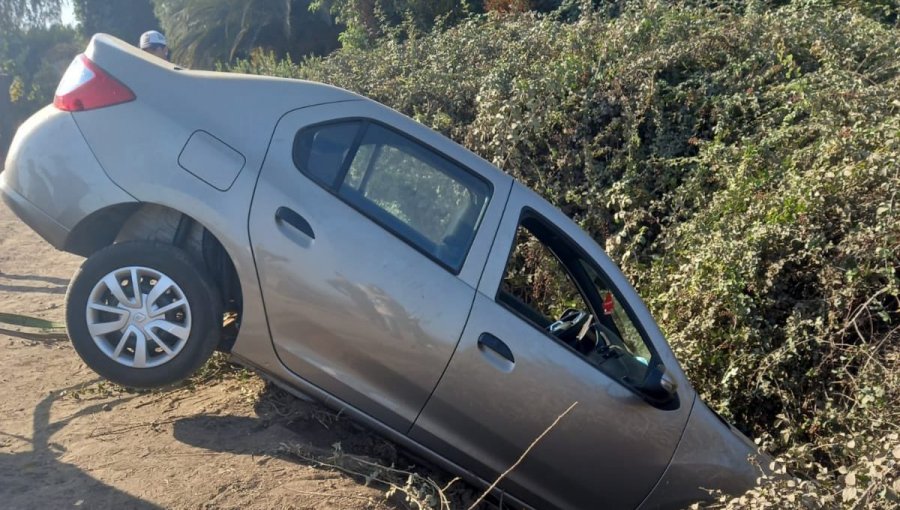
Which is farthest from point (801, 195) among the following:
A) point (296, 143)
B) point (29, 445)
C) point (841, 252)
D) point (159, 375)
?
point (29, 445)

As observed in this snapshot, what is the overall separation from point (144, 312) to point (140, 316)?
0.03 metres

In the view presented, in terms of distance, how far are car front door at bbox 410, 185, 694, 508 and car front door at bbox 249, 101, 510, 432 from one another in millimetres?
122

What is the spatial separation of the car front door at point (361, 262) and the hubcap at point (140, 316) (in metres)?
0.47

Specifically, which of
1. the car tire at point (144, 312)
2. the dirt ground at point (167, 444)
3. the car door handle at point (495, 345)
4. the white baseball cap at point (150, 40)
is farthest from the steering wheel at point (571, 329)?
the white baseball cap at point (150, 40)

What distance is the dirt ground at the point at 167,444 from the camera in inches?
148

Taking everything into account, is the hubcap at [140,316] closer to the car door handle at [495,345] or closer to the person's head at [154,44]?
Result: the car door handle at [495,345]

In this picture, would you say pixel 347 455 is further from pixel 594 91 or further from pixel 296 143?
pixel 594 91

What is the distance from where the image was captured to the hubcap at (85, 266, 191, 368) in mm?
4168

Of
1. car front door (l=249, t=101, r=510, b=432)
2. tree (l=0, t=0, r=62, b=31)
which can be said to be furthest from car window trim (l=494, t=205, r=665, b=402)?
tree (l=0, t=0, r=62, b=31)

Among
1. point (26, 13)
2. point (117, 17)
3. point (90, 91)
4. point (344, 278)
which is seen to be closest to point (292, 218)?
point (344, 278)

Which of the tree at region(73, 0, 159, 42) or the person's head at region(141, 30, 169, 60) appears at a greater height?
the person's head at region(141, 30, 169, 60)

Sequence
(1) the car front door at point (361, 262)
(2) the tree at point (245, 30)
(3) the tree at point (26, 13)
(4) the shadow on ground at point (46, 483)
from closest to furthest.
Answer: (4) the shadow on ground at point (46, 483), (1) the car front door at point (361, 262), (2) the tree at point (245, 30), (3) the tree at point (26, 13)

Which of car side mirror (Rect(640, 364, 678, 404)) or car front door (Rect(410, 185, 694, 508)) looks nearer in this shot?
car front door (Rect(410, 185, 694, 508))

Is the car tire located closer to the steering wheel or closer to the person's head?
the steering wheel
